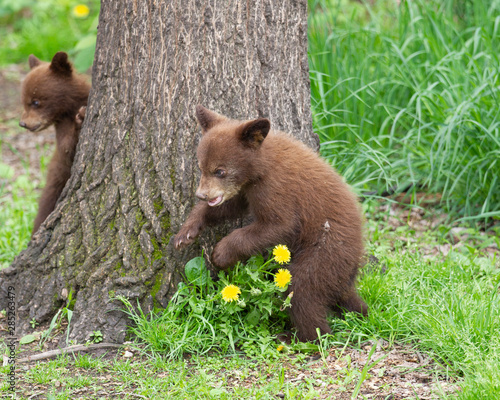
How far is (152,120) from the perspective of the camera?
12.7 feet

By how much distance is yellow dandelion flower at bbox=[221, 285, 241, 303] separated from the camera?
3.47m

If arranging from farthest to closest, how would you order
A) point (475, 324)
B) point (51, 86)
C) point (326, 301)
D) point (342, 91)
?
point (342, 91)
point (51, 86)
point (326, 301)
point (475, 324)

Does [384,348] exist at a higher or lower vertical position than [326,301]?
lower

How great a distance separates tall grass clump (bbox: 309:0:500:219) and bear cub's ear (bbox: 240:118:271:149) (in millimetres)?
1742

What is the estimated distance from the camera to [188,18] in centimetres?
370

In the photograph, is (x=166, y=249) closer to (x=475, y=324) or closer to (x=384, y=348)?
(x=384, y=348)

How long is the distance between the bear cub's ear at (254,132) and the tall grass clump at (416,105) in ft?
5.72

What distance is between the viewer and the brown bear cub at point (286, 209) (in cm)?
349

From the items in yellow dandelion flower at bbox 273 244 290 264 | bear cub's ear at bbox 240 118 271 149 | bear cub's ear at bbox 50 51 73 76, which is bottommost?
yellow dandelion flower at bbox 273 244 290 264

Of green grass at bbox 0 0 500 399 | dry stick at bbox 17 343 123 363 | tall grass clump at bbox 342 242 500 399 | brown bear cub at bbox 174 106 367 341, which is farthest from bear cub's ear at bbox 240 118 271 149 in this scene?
dry stick at bbox 17 343 123 363

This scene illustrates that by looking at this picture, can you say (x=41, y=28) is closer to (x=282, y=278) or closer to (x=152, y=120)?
(x=152, y=120)

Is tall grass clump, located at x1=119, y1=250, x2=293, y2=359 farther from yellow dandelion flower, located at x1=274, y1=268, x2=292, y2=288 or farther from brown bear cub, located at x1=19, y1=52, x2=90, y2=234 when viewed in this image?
brown bear cub, located at x1=19, y1=52, x2=90, y2=234

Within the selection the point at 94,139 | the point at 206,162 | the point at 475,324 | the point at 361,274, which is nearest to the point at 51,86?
the point at 94,139

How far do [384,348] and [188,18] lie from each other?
7.95ft
